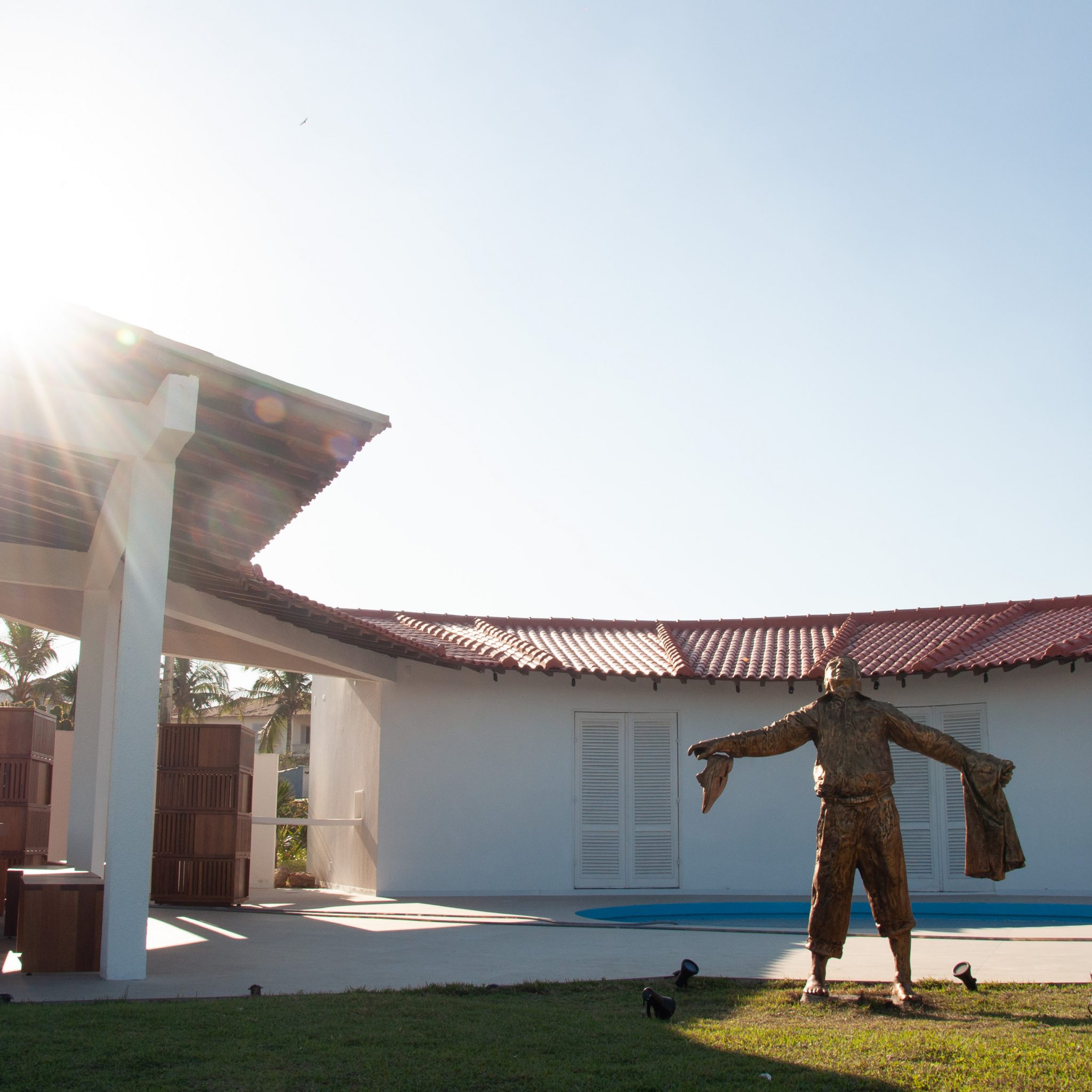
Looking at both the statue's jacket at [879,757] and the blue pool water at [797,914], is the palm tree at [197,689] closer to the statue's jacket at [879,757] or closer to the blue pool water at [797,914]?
the blue pool water at [797,914]

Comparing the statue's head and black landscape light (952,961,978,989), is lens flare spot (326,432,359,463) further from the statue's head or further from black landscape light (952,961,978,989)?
black landscape light (952,961,978,989)

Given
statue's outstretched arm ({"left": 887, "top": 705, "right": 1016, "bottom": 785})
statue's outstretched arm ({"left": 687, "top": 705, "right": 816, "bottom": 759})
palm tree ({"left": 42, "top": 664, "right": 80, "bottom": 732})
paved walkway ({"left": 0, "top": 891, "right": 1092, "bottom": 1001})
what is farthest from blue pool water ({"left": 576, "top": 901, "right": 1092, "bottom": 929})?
palm tree ({"left": 42, "top": 664, "right": 80, "bottom": 732})

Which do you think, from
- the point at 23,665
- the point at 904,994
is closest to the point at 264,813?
the point at 904,994

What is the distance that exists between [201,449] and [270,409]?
102 cm

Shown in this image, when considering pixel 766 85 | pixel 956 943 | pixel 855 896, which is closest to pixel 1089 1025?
pixel 956 943

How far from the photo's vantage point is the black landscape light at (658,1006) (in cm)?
561

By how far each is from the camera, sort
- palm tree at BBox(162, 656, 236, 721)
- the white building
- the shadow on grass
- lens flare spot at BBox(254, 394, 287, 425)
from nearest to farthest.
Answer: the shadow on grass < lens flare spot at BBox(254, 394, 287, 425) < the white building < palm tree at BBox(162, 656, 236, 721)

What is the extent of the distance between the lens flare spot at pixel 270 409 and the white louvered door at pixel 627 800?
9.64 metres

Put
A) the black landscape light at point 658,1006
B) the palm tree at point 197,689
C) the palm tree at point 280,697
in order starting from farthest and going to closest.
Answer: the palm tree at point 280,697 < the palm tree at point 197,689 < the black landscape light at point 658,1006

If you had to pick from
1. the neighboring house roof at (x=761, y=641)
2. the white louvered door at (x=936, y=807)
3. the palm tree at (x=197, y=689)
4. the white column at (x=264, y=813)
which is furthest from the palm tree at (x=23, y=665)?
the white louvered door at (x=936, y=807)

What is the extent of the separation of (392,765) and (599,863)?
326cm

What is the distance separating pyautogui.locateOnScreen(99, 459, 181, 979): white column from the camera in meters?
6.81

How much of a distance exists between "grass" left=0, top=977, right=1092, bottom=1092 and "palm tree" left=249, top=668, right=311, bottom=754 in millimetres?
31141

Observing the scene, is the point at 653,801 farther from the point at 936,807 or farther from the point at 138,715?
the point at 138,715
